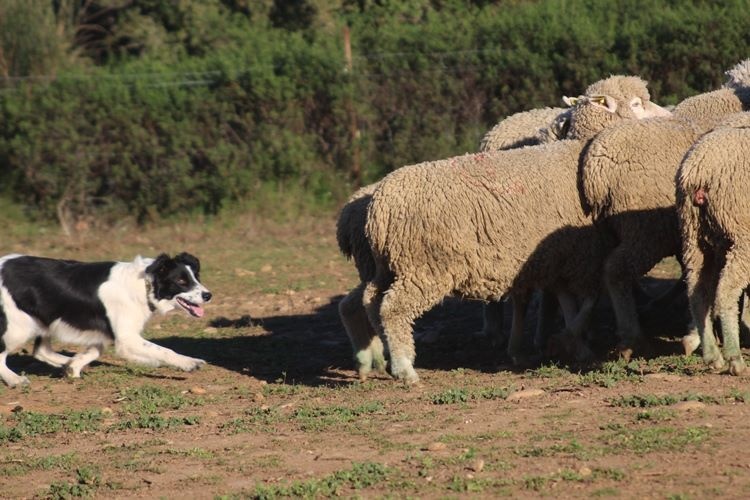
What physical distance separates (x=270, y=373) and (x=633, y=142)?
3.38 metres

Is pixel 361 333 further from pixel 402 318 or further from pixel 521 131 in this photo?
pixel 521 131

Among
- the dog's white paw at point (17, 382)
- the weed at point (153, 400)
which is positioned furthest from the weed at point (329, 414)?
the dog's white paw at point (17, 382)

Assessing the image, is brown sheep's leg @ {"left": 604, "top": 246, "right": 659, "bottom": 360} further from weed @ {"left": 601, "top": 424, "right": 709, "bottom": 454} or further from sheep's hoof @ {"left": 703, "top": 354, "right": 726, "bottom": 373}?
weed @ {"left": 601, "top": 424, "right": 709, "bottom": 454}

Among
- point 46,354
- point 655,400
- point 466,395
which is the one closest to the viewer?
point 655,400

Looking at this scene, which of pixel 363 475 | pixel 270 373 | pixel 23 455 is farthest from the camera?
pixel 270 373

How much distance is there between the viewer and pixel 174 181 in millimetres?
17922

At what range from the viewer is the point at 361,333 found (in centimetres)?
952

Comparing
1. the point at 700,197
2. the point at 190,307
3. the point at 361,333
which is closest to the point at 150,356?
the point at 190,307

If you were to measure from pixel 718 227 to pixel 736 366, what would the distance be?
2.89 feet

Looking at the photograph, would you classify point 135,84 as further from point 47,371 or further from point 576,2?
point 47,371

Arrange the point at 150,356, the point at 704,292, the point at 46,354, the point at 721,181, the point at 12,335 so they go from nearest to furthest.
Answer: the point at 721,181 < the point at 704,292 < the point at 12,335 < the point at 150,356 < the point at 46,354

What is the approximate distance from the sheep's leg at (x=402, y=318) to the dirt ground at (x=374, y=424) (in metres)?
0.16

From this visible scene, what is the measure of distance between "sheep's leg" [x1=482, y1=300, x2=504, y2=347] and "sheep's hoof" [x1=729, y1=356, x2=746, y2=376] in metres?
2.83

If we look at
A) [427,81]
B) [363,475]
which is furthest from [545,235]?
[427,81]
